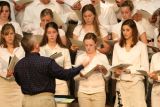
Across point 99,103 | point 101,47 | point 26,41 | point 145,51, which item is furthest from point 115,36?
point 26,41

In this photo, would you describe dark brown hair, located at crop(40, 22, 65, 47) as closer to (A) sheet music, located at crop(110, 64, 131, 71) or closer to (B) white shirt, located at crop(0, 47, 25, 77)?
(B) white shirt, located at crop(0, 47, 25, 77)

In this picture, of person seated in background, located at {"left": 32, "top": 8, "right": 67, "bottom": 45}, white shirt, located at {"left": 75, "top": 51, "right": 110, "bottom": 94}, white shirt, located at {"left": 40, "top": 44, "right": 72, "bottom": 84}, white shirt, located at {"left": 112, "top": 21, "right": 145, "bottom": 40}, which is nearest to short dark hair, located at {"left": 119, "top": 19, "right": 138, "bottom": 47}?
white shirt, located at {"left": 75, "top": 51, "right": 110, "bottom": 94}

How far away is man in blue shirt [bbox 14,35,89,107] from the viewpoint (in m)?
4.75

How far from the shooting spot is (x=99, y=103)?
5715 mm

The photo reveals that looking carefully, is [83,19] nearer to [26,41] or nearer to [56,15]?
[56,15]

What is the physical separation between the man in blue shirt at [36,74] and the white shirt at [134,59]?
45.4 inches

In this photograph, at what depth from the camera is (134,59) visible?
5742mm

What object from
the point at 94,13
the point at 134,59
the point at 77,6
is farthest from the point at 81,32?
the point at 134,59

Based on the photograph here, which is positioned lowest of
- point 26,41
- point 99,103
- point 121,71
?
point 99,103

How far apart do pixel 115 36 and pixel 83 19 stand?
509mm

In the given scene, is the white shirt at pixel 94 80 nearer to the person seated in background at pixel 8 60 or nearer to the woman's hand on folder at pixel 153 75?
the woman's hand on folder at pixel 153 75

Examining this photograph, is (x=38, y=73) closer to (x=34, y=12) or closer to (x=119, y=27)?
(x=119, y=27)

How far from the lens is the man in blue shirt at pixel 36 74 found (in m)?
4.75

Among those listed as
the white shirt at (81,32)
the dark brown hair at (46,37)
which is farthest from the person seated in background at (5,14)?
the white shirt at (81,32)
